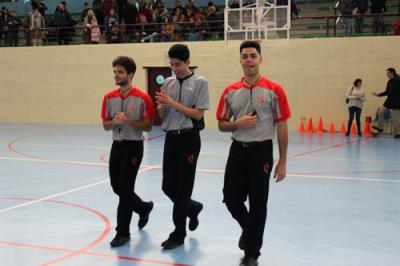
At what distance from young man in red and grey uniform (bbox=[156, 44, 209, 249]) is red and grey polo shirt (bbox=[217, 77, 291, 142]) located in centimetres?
67

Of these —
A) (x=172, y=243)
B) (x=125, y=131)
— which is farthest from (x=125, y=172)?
(x=172, y=243)

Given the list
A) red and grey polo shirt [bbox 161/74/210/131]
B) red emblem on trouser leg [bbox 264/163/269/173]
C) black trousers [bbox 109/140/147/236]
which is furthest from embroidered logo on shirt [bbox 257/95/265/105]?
black trousers [bbox 109/140/147/236]

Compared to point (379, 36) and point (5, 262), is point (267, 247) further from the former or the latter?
point (379, 36)

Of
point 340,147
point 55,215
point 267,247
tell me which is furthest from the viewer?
point 340,147

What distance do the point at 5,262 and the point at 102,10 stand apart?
61.3 feet

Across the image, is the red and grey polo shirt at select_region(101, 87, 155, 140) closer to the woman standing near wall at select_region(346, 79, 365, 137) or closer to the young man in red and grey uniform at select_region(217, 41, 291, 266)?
the young man in red and grey uniform at select_region(217, 41, 291, 266)

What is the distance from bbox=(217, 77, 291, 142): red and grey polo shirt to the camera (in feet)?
17.2

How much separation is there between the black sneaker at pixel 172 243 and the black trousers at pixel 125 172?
1.54 feet

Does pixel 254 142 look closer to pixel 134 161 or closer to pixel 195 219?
pixel 134 161

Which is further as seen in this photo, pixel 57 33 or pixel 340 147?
pixel 57 33

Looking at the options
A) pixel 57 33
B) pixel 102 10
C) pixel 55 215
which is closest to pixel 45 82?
pixel 57 33

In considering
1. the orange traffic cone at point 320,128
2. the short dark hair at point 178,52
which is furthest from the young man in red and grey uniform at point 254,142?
the orange traffic cone at point 320,128

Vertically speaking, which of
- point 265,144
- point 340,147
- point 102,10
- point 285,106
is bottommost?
point 340,147

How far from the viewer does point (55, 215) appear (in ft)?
24.9
